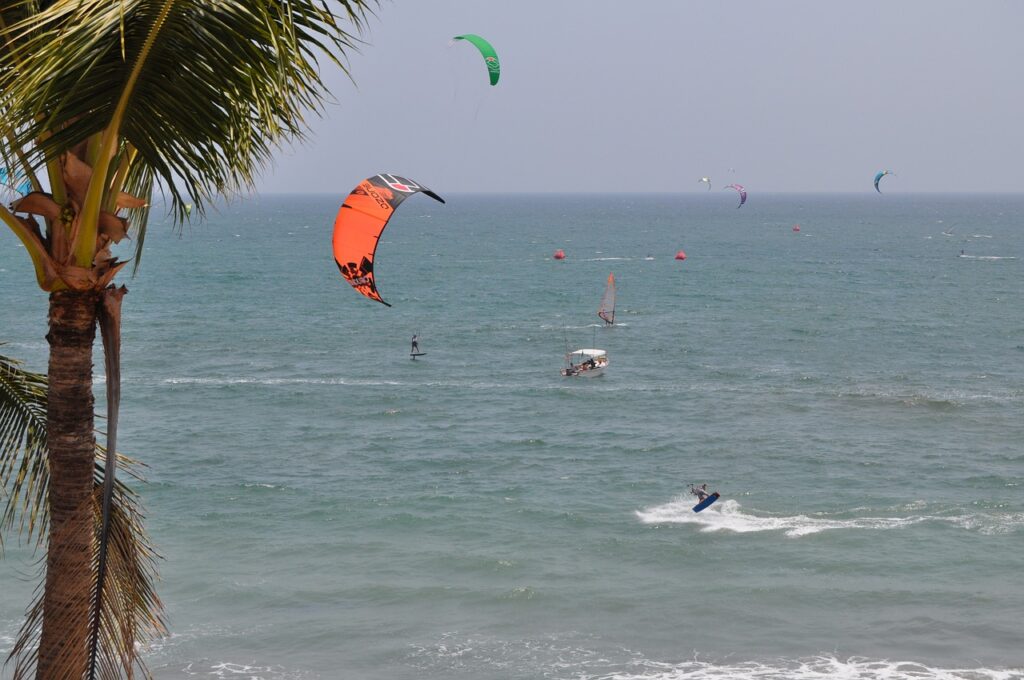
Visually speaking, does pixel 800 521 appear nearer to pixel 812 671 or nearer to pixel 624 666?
pixel 812 671

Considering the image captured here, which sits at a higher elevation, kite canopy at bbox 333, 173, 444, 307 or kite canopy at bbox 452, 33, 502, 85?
kite canopy at bbox 452, 33, 502, 85

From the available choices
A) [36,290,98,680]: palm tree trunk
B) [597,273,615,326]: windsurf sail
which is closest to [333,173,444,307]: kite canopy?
[36,290,98,680]: palm tree trunk

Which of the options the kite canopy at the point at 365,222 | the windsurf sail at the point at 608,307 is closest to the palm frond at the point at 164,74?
the kite canopy at the point at 365,222

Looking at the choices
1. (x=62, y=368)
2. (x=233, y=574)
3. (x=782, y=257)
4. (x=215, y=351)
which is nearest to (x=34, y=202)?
(x=62, y=368)

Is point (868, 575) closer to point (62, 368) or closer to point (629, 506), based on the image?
Result: point (629, 506)

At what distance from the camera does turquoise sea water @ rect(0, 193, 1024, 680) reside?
86.6ft

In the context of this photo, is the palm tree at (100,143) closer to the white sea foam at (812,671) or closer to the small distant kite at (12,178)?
the small distant kite at (12,178)

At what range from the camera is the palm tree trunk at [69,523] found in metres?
5.78

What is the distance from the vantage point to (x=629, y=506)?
36656 millimetres

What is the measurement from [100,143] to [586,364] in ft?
170

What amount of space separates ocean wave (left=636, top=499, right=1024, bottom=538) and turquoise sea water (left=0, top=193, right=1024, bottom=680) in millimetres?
116

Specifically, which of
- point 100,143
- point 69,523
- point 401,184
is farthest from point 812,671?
point 100,143

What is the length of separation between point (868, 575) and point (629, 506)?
27.1 feet

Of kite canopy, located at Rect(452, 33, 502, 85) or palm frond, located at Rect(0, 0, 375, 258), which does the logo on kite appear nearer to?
palm frond, located at Rect(0, 0, 375, 258)
